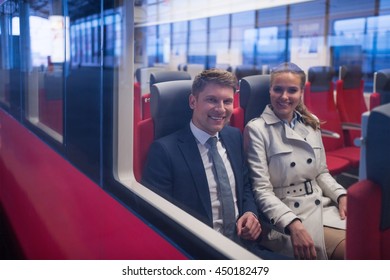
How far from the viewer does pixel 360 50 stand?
3.08 m

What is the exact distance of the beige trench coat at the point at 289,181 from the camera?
52.8 inches

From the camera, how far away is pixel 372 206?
43.3 inches

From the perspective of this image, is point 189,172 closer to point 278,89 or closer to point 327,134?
point 278,89

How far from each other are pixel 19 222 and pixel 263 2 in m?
2.59

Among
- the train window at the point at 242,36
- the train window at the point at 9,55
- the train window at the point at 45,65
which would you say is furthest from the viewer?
the train window at the point at 242,36

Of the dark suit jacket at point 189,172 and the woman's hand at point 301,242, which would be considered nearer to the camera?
the woman's hand at point 301,242

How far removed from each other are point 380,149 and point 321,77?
3.17 meters

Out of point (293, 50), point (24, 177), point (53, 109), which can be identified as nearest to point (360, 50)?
point (293, 50)

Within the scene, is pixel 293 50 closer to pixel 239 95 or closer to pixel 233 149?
pixel 239 95

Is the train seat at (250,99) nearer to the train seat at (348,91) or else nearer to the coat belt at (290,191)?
the coat belt at (290,191)

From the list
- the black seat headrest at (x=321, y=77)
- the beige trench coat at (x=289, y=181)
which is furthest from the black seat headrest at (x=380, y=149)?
the black seat headrest at (x=321, y=77)

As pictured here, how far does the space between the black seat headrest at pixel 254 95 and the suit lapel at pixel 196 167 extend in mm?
220

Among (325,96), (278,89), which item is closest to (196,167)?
(278,89)
